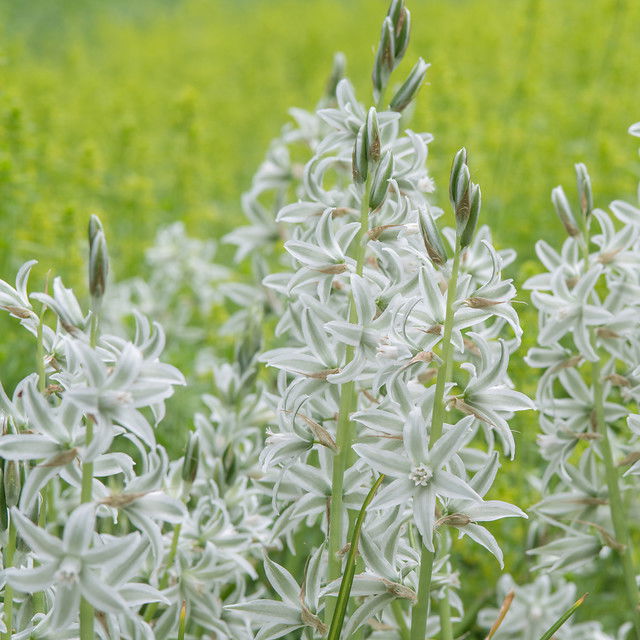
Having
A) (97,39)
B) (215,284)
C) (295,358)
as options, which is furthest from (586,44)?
(97,39)

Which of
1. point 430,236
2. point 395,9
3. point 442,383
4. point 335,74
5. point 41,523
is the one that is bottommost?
point 41,523

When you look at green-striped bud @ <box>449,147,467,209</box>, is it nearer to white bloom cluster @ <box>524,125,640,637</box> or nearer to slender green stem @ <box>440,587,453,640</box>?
white bloom cluster @ <box>524,125,640,637</box>

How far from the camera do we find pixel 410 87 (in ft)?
7.10

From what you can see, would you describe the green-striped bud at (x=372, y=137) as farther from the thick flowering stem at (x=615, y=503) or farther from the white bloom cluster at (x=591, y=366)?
the thick flowering stem at (x=615, y=503)

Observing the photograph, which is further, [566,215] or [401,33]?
[566,215]

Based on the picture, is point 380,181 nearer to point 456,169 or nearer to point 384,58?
point 456,169

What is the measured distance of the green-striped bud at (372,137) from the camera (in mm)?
1814

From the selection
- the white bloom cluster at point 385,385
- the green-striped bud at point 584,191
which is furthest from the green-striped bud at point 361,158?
the green-striped bud at point 584,191

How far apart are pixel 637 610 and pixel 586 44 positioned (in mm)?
5465

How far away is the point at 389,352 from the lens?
1696 millimetres

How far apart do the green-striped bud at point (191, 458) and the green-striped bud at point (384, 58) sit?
0.86 meters

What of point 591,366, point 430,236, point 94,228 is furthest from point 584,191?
point 94,228

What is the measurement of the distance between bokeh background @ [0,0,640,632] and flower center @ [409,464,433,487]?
127 cm

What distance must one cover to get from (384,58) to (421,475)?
Answer: 0.94 metres
